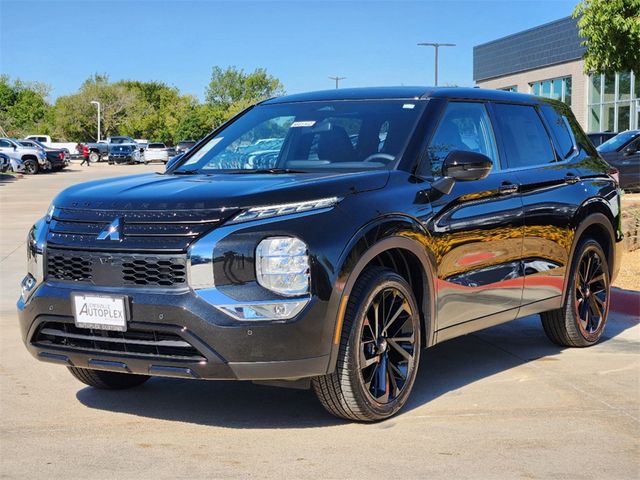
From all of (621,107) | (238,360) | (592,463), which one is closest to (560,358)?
(592,463)

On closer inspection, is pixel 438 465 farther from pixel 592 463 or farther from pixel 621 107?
pixel 621 107

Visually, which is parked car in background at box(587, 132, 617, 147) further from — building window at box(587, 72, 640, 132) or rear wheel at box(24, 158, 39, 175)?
rear wheel at box(24, 158, 39, 175)

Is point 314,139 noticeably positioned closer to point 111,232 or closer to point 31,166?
point 111,232

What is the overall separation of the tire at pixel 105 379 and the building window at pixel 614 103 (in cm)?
3689

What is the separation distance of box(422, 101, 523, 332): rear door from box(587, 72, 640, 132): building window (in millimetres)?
35690

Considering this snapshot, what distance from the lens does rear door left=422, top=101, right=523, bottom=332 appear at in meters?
5.56

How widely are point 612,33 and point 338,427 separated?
68.8 feet

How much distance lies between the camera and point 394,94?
6.10 meters

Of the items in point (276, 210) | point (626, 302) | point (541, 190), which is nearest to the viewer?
point (276, 210)

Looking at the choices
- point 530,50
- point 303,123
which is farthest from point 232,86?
point 303,123

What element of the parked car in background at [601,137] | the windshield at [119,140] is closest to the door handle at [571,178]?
the parked car in background at [601,137]

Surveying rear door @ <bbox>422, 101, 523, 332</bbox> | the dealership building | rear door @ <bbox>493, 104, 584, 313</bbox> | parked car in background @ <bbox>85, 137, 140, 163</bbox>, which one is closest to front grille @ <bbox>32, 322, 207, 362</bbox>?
rear door @ <bbox>422, 101, 523, 332</bbox>

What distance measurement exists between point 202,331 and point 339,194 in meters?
1.00

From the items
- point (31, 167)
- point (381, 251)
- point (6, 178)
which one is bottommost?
point (6, 178)
